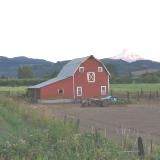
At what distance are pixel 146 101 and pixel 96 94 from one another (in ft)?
26.3

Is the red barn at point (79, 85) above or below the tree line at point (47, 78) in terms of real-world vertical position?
below

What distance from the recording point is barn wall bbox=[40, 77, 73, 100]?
71938mm

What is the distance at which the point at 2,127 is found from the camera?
63.1 ft

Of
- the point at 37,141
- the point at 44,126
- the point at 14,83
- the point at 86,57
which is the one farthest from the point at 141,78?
the point at 37,141

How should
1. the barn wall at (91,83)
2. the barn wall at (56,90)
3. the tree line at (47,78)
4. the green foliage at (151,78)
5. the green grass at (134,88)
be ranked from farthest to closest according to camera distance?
the green foliage at (151,78)
the tree line at (47,78)
the green grass at (134,88)
the barn wall at (91,83)
the barn wall at (56,90)

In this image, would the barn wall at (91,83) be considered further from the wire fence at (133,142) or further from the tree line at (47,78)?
the wire fence at (133,142)

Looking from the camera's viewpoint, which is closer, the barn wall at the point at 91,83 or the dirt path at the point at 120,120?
the dirt path at the point at 120,120

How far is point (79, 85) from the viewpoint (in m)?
72.6

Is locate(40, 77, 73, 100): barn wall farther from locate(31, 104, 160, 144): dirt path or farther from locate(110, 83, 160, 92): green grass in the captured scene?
locate(31, 104, 160, 144): dirt path

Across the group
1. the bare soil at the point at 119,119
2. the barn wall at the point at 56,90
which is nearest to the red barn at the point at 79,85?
the barn wall at the point at 56,90

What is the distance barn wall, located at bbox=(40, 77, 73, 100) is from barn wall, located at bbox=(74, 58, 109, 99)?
1.10 metres

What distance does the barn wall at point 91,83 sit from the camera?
7269 cm

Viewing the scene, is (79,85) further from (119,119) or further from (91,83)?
(119,119)

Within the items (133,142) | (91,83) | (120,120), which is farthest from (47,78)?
(133,142)
